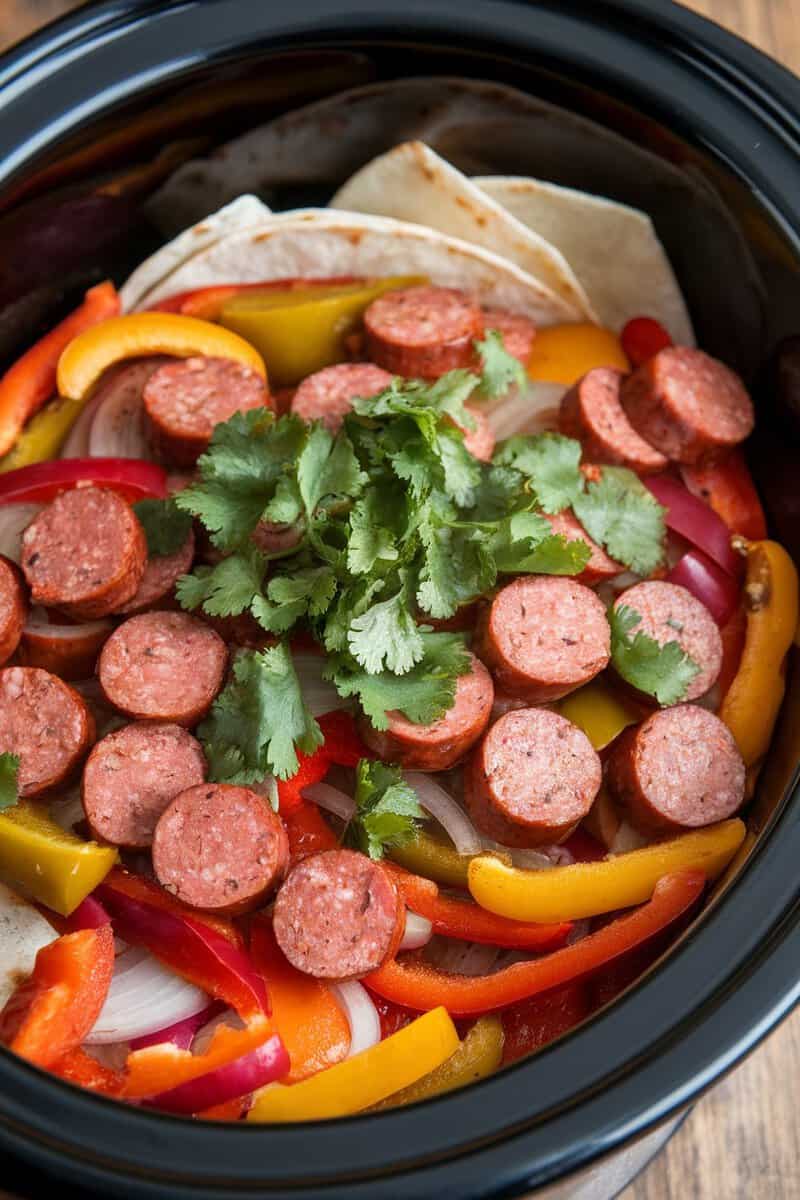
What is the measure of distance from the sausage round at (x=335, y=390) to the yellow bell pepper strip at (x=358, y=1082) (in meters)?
1.51

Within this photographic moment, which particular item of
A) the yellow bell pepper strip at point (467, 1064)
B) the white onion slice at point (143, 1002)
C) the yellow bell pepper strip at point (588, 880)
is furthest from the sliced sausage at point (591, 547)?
the white onion slice at point (143, 1002)

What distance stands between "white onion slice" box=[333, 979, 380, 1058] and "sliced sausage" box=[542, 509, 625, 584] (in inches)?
43.8

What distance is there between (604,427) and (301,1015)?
5.39ft

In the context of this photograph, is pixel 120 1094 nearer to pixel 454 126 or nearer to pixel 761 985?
pixel 761 985

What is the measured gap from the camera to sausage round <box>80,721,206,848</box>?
2.77 meters

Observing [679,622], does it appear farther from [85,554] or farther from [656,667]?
Result: [85,554]

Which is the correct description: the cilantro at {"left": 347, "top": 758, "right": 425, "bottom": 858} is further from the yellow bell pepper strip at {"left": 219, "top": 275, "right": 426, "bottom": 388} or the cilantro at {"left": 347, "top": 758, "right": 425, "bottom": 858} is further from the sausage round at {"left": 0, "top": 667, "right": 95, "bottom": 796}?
the yellow bell pepper strip at {"left": 219, "top": 275, "right": 426, "bottom": 388}

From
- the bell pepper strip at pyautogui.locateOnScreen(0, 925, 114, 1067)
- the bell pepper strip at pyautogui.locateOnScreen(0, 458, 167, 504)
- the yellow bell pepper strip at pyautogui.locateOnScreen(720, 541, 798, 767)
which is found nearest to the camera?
the bell pepper strip at pyautogui.locateOnScreen(0, 925, 114, 1067)

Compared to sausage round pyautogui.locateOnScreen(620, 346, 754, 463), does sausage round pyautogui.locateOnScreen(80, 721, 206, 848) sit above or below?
below

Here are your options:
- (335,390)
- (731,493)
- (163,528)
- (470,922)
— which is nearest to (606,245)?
(731,493)

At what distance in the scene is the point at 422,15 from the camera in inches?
129

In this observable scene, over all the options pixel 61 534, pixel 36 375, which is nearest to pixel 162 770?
pixel 61 534

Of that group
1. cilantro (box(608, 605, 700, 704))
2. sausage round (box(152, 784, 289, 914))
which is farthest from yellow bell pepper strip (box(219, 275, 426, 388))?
sausage round (box(152, 784, 289, 914))

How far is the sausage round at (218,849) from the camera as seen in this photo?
267 centimetres
